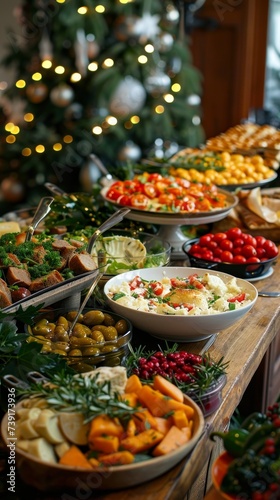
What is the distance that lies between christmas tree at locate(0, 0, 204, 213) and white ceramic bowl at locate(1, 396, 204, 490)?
364 cm

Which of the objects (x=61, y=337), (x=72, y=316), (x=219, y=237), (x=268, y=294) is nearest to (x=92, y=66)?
(x=219, y=237)

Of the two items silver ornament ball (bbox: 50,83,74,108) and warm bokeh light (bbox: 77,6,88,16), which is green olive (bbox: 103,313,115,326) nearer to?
silver ornament ball (bbox: 50,83,74,108)

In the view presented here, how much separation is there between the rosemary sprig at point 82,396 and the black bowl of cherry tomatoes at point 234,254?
3.42ft

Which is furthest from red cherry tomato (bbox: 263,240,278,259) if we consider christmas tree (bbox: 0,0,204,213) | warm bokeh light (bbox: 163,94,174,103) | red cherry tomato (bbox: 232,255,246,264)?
warm bokeh light (bbox: 163,94,174,103)

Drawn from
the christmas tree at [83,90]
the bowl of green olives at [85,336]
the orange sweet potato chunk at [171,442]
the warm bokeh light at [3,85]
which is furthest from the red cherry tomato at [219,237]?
the warm bokeh light at [3,85]

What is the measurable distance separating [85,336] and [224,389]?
13.7 inches

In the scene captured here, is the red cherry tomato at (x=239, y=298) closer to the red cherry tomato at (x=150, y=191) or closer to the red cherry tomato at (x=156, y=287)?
the red cherry tomato at (x=156, y=287)

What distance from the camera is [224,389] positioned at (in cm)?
153

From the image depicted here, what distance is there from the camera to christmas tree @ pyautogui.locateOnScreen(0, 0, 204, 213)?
4.56 meters

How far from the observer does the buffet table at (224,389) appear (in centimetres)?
117

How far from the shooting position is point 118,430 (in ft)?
3.83

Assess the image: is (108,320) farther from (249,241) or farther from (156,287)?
(249,241)

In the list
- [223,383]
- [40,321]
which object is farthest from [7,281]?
[223,383]

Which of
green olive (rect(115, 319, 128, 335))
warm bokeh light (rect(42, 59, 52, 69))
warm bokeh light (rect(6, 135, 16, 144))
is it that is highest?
warm bokeh light (rect(42, 59, 52, 69))
